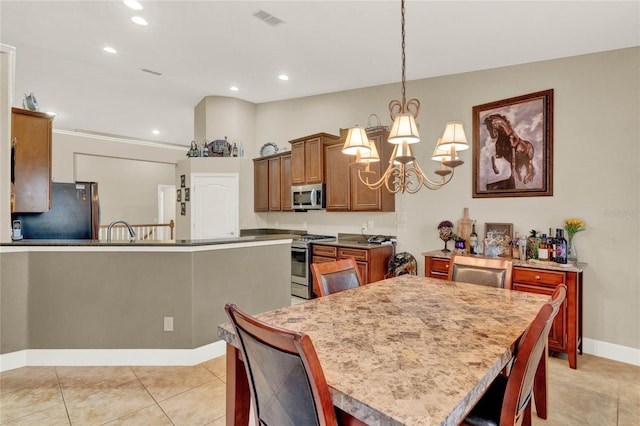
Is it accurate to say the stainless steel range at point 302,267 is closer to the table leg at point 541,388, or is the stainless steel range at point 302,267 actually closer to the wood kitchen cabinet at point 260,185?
the wood kitchen cabinet at point 260,185

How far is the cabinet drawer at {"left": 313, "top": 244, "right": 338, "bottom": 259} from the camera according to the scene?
181 inches

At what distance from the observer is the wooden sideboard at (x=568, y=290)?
287cm

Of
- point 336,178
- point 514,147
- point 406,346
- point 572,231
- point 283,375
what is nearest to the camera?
point 283,375

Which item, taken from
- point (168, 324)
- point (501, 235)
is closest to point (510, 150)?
point (501, 235)

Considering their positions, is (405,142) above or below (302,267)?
above

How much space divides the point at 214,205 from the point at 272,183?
1.06m

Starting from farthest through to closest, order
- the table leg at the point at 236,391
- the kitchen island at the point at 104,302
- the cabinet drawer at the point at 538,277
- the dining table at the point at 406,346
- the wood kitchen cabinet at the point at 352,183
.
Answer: the wood kitchen cabinet at the point at 352,183 → the cabinet drawer at the point at 538,277 → the kitchen island at the point at 104,302 → the table leg at the point at 236,391 → the dining table at the point at 406,346

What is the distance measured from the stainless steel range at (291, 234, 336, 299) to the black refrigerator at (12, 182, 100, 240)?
2.62m

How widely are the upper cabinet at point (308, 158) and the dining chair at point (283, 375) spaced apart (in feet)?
13.1

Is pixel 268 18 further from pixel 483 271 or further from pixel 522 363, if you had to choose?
pixel 522 363

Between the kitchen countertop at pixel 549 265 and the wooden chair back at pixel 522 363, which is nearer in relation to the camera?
the wooden chair back at pixel 522 363

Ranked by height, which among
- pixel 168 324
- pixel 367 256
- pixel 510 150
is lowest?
pixel 168 324

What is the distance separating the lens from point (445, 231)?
394 cm

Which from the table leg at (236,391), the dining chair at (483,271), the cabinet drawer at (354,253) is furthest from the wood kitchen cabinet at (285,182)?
the table leg at (236,391)
